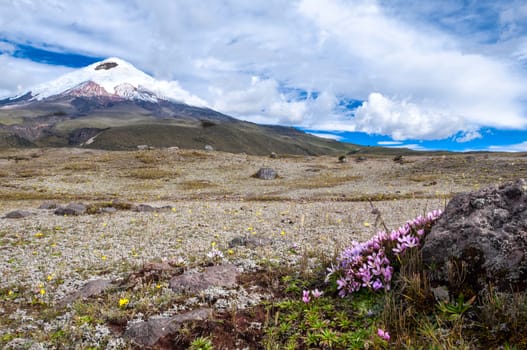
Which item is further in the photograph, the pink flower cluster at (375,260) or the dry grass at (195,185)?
the dry grass at (195,185)

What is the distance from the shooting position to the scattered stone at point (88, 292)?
6.88 m

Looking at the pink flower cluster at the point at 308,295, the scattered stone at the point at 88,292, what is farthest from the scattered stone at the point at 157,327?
the scattered stone at the point at 88,292

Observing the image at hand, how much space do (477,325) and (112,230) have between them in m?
14.9

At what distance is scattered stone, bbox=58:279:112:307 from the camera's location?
22.6ft

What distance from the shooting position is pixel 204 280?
665cm

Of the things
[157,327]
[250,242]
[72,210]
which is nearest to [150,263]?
[250,242]

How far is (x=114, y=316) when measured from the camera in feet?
18.2

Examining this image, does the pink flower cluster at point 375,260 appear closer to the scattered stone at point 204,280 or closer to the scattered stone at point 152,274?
the scattered stone at point 204,280

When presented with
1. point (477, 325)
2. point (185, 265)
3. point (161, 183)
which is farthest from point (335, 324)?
point (161, 183)

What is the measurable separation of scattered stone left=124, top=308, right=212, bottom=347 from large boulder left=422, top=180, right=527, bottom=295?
11.8 ft

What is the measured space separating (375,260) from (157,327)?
11.6 feet

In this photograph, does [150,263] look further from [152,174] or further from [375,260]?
[152,174]

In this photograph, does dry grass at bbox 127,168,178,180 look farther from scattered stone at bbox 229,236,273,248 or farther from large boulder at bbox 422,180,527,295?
large boulder at bbox 422,180,527,295

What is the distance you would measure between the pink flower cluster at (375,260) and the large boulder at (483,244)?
0.49 m
